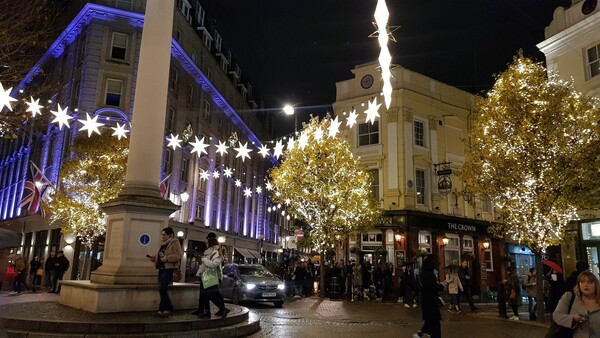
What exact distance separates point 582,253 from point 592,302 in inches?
640

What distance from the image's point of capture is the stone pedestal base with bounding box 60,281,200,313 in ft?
30.7

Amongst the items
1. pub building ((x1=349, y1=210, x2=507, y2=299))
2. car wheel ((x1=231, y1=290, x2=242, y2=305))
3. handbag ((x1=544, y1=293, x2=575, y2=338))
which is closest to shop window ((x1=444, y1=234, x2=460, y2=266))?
pub building ((x1=349, y1=210, x2=507, y2=299))

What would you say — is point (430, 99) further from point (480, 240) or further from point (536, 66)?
point (536, 66)

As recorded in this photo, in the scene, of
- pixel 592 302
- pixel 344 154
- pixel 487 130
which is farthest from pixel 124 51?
pixel 592 302

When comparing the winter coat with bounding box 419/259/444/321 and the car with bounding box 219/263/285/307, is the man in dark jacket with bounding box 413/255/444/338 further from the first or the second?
the car with bounding box 219/263/285/307

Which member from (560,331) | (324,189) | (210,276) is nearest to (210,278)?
(210,276)

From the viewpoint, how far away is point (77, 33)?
108 feet

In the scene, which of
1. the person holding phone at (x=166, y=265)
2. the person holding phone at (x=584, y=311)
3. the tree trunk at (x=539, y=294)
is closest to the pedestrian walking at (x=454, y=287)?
the tree trunk at (x=539, y=294)

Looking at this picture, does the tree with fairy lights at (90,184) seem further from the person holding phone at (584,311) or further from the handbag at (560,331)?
the person holding phone at (584,311)

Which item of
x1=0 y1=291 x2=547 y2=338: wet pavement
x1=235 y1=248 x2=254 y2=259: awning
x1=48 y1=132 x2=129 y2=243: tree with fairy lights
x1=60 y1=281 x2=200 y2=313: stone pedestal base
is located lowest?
x1=0 y1=291 x2=547 y2=338: wet pavement

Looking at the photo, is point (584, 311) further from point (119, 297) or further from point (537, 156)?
point (537, 156)

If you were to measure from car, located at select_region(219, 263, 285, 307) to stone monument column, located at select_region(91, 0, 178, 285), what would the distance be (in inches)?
291

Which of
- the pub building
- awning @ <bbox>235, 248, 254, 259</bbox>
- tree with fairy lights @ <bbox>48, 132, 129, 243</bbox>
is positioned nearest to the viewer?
tree with fairy lights @ <bbox>48, 132, 129, 243</bbox>

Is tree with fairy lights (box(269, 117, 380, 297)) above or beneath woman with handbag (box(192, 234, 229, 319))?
above
